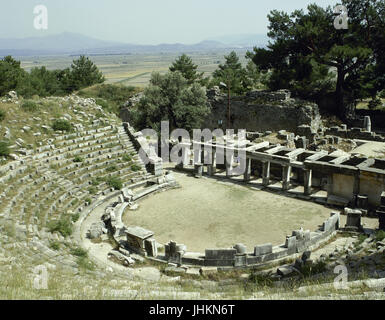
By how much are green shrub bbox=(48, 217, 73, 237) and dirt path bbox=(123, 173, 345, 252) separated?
321 cm

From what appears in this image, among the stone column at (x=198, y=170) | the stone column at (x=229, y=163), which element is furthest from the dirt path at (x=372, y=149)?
the stone column at (x=198, y=170)

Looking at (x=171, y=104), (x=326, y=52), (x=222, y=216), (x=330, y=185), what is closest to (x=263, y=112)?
(x=326, y=52)

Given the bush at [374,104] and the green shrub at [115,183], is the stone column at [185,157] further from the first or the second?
the bush at [374,104]

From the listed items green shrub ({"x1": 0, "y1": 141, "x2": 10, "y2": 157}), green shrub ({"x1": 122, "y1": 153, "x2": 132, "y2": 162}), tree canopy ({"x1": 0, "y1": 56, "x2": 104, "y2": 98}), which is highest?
tree canopy ({"x1": 0, "y1": 56, "x2": 104, "y2": 98})

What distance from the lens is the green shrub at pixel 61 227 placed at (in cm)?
1567

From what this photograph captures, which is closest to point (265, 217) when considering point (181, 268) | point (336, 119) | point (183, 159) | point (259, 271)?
point (259, 271)

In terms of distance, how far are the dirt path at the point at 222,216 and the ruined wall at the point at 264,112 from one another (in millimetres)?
12693

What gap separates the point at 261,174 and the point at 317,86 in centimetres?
1726

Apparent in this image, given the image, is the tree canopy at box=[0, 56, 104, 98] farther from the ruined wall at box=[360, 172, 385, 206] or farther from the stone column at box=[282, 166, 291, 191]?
the ruined wall at box=[360, 172, 385, 206]

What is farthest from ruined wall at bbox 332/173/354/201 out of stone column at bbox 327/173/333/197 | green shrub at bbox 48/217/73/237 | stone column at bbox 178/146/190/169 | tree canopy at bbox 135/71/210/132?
green shrub at bbox 48/217/73/237

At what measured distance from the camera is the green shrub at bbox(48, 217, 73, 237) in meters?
15.7

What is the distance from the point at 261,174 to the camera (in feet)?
81.9

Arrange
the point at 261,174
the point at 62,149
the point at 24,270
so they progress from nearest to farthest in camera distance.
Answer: the point at 24,270 → the point at 62,149 → the point at 261,174

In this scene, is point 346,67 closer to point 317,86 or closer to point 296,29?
point 317,86
